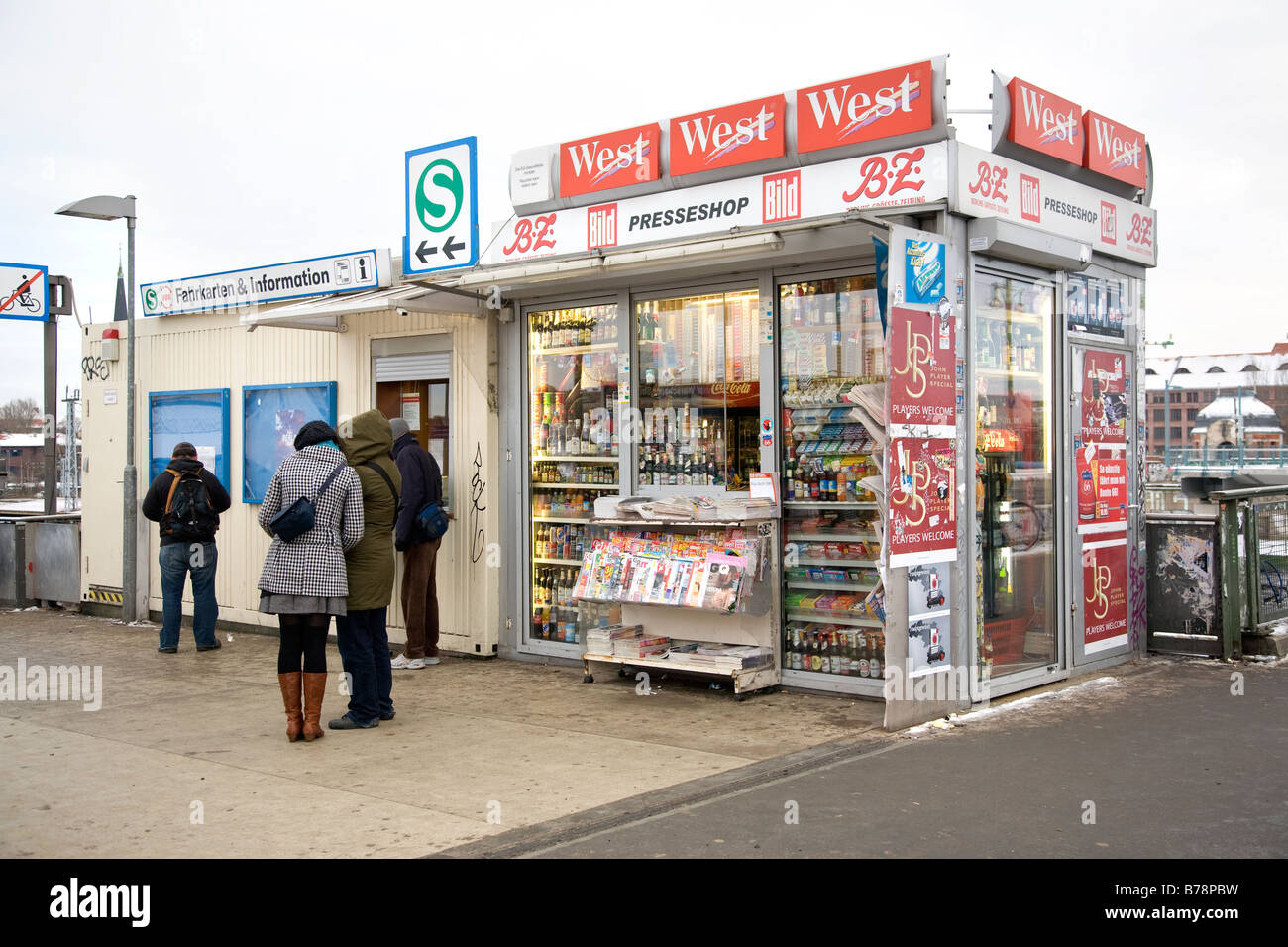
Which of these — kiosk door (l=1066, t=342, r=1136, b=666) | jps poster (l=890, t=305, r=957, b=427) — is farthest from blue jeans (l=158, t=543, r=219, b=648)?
kiosk door (l=1066, t=342, r=1136, b=666)

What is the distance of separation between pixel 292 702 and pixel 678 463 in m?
3.54

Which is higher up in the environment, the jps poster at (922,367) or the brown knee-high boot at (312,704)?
the jps poster at (922,367)

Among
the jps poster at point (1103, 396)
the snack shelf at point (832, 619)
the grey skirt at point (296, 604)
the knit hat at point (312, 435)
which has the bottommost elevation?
the snack shelf at point (832, 619)

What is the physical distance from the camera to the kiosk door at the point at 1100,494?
905cm

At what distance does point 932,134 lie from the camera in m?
7.66

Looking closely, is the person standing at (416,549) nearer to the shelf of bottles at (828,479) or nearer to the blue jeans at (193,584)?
the blue jeans at (193,584)

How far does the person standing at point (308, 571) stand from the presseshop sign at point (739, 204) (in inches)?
Result: 128

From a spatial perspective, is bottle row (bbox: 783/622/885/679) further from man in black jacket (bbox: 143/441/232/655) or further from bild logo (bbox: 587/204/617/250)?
man in black jacket (bbox: 143/441/232/655)

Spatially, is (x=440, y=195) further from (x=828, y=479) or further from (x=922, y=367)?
(x=922, y=367)

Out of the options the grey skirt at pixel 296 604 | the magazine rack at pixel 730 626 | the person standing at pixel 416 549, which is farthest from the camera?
the person standing at pixel 416 549

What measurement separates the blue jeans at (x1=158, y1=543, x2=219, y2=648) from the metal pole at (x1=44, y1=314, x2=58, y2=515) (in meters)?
A: 5.34

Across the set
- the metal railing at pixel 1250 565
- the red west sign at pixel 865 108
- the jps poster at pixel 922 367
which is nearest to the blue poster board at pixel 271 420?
the red west sign at pixel 865 108

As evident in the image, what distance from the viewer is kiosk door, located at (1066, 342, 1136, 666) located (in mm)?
9047
